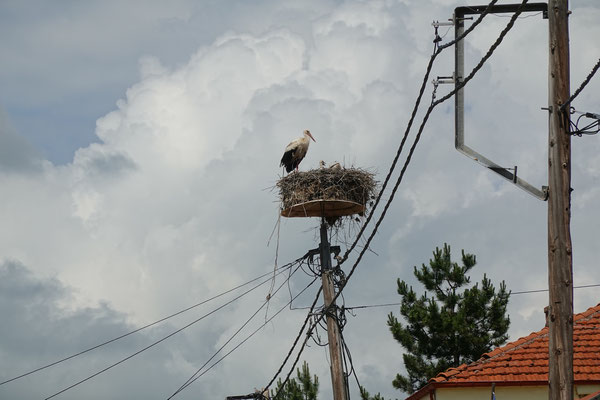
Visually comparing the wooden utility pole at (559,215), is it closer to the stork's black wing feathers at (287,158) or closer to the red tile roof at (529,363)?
the red tile roof at (529,363)

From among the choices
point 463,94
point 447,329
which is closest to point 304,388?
point 447,329

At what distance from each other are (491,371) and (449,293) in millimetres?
12248

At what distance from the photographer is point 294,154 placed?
20141 millimetres

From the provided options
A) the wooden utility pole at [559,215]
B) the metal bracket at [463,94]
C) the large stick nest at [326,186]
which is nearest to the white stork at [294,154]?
the large stick nest at [326,186]

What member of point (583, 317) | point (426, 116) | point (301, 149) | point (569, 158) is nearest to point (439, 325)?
point (301, 149)


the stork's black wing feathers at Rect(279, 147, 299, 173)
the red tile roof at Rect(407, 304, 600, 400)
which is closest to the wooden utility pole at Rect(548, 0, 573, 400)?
the red tile roof at Rect(407, 304, 600, 400)

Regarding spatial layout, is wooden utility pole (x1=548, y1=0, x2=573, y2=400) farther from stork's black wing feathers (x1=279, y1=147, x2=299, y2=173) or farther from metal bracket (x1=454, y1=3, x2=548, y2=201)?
stork's black wing feathers (x1=279, y1=147, x2=299, y2=173)

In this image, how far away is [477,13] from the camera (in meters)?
10.3

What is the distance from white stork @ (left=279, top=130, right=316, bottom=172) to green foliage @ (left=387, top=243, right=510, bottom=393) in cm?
738

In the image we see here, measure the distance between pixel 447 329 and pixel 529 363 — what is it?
11.3m

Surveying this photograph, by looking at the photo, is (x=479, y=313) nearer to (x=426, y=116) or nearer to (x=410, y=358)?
(x=410, y=358)

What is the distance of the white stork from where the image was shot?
2009 centimetres

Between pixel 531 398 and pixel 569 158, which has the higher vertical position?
pixel 569 158

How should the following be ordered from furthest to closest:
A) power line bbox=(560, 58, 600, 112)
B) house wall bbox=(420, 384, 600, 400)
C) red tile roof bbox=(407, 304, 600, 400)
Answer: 1. red tile roof bbox=(407, 304, 600, 400)
2. house wall bbox=(420, 384, 600, 400)
3. power line bbox=(560, 58, 600, 112)
